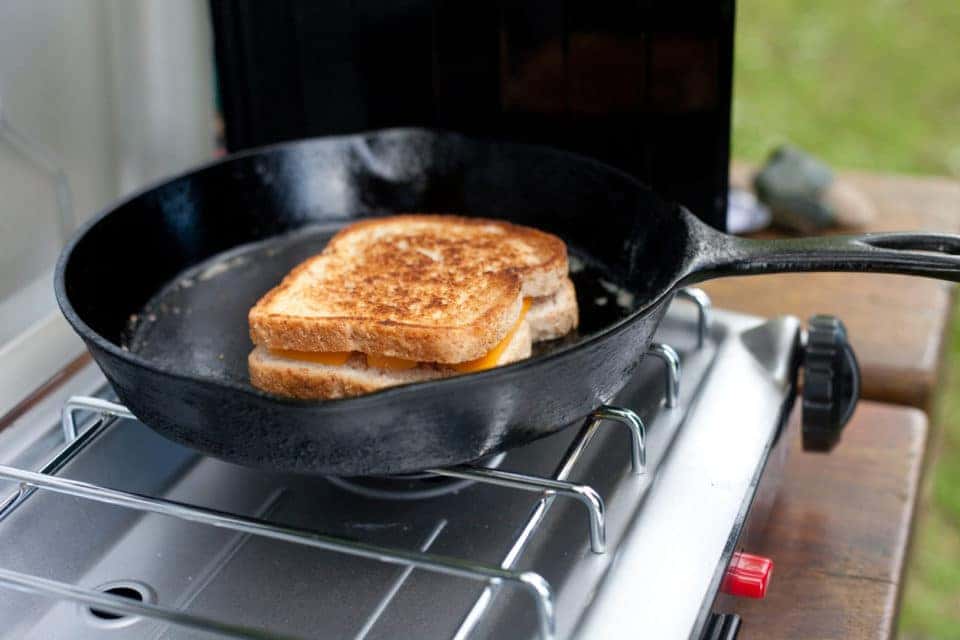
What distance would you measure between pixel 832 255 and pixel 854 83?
112 inches

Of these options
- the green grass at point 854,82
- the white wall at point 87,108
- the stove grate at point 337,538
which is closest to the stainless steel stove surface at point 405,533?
the stove grate at point 337,538

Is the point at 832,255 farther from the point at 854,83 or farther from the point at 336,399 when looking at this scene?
the point at 854,83

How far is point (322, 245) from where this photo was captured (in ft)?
4.21

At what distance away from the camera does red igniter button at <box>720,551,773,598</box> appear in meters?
0.88

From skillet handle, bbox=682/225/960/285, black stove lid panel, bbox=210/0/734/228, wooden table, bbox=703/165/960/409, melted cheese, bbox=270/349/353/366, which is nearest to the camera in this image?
skillet handle, bbox=682/225/960/285

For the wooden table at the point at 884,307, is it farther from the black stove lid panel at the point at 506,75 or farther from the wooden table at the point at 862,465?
the black stove lid panel at the point at 506,75

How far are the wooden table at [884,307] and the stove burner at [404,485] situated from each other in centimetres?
59

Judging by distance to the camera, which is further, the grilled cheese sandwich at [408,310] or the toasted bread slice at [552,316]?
the toasted bread slice at [552,316]

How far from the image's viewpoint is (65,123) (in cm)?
129

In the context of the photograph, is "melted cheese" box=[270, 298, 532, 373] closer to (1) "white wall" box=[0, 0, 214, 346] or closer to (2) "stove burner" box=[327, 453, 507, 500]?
(2) "stove burner" box=[327, 453, 507, 500]

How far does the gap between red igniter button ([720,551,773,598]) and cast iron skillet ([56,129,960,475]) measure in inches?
7.1

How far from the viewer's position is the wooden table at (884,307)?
4.27 feet

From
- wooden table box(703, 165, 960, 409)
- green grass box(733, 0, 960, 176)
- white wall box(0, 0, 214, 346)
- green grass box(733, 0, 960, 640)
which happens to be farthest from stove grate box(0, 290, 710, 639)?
green grass box(733, 0, 960, 176)

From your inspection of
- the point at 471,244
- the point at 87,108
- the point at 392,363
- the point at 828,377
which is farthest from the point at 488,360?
the point at 87,108
